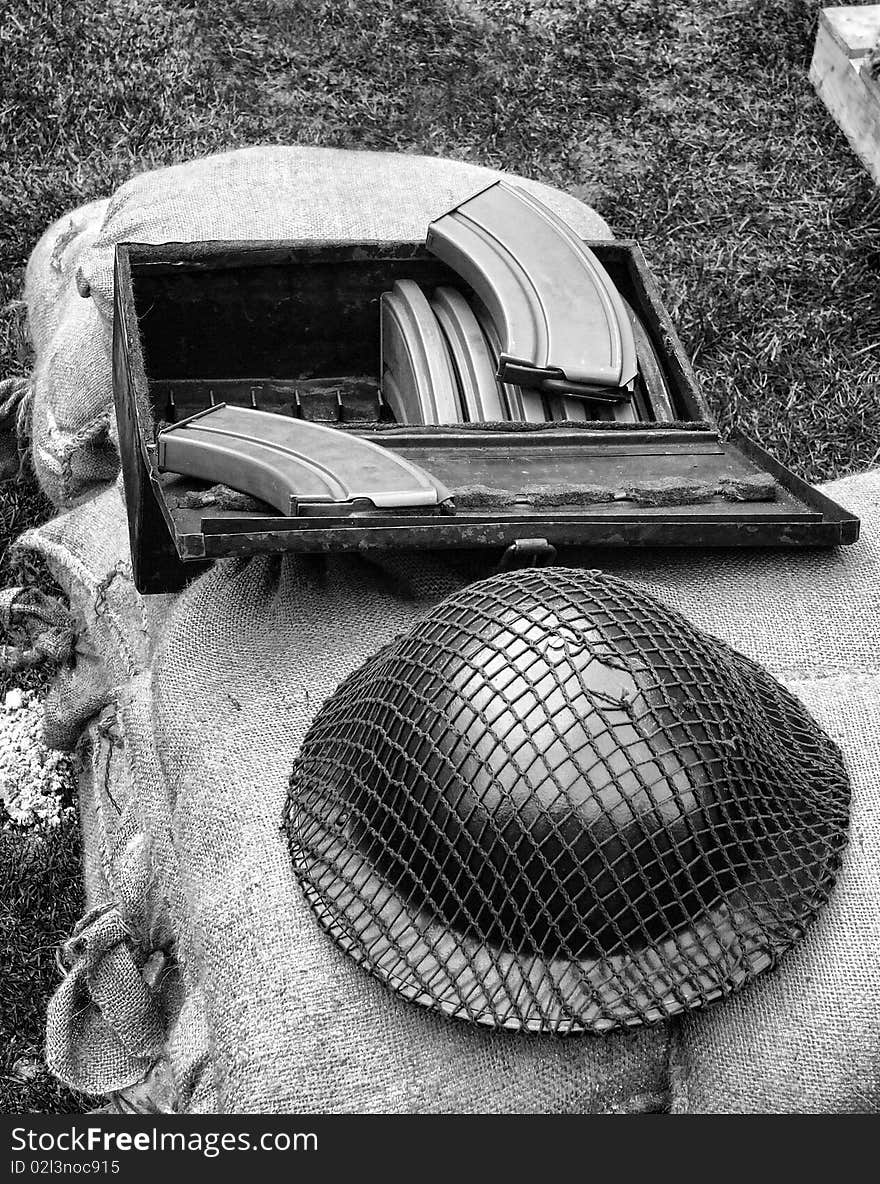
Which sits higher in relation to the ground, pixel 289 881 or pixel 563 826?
pixel 563 826

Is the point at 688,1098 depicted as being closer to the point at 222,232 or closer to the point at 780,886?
the point at 780,886

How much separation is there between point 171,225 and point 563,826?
3380 mm

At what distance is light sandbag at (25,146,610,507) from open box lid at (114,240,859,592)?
340 millimetres

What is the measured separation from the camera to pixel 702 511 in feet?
13.3

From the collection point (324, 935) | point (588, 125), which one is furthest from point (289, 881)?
point (588, 125)

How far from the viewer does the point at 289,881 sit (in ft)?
11.1

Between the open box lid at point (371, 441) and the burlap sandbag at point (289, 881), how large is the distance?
0.19 metres

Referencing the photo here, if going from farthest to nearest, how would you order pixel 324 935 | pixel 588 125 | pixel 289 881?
pixel 588 125 < pixel 289 881 < pixel 324 935

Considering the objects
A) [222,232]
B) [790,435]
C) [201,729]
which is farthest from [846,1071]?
[222,232]

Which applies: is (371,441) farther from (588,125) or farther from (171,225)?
(588,125)

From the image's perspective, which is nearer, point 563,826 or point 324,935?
point 563,826

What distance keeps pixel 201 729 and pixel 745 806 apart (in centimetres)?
152

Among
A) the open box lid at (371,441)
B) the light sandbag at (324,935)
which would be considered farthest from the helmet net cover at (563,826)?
the open box lid at (371,441)

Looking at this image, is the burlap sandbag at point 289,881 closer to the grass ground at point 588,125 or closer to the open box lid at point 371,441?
the open box lid at point 371,441
